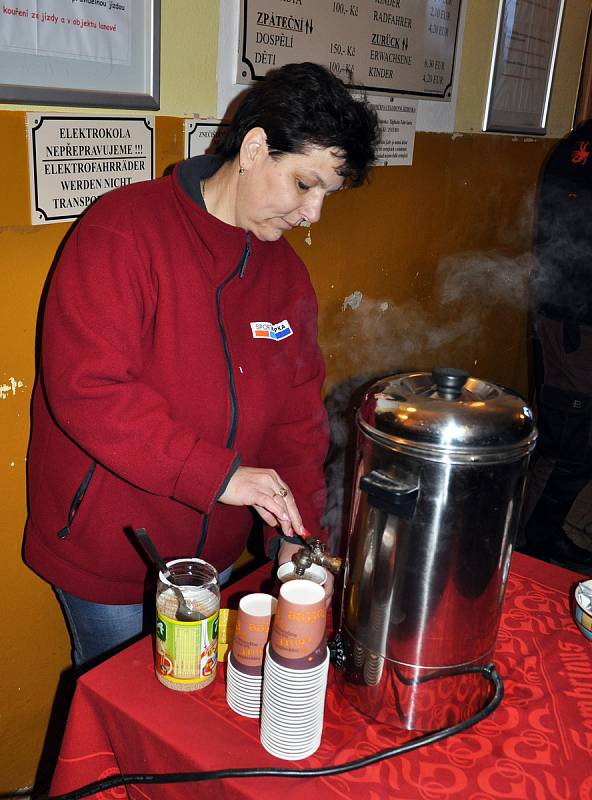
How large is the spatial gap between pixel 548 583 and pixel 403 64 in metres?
1.99

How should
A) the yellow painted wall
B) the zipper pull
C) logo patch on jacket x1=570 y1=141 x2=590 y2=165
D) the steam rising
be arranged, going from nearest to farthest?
the zipper pull
the yellow painted wall
the steam rising
logo patch on jacket x1=570 y1=141 x2=590 y2=165

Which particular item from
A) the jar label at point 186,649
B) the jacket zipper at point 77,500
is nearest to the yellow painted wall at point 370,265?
the jacket zipper at point 77,500

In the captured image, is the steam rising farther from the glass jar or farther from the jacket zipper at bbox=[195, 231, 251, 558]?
the glass jar

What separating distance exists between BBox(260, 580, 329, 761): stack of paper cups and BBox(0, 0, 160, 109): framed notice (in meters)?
1.18

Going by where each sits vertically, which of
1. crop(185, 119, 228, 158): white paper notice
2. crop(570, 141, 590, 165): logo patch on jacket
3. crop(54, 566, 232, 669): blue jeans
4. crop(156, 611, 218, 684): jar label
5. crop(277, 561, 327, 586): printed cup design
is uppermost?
crop(570, 141, 590, 165): logo patch on jacket

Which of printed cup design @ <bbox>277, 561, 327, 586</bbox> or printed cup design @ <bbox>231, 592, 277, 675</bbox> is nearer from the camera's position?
printed cup design @ <bbox>231, 592, 277, 675</bbox>

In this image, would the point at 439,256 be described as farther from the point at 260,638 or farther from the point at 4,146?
the point at 260,638

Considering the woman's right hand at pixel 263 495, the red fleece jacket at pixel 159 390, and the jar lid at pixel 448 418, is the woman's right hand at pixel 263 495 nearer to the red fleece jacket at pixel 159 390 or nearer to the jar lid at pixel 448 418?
the red fleece jacket at pixel 159 390

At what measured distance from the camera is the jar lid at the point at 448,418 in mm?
1006

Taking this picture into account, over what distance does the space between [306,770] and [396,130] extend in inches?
92.6

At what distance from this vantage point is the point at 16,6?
4.78 ft

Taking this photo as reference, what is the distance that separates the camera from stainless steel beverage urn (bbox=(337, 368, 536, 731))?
3.34 feet

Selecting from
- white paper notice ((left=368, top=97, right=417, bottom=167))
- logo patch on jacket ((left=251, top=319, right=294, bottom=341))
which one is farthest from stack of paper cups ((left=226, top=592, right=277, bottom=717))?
white paper notice ((left=368, top=97, right=417, bottom=167))

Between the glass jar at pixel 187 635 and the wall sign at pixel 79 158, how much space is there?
94cm
